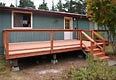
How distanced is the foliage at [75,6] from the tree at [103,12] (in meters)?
31.3

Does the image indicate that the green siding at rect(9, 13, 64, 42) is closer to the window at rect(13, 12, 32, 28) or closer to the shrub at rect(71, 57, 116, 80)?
the window at rect(13, 12, 32, 28)

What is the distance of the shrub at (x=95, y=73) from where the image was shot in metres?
5.82

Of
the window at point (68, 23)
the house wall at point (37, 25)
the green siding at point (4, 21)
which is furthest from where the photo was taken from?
the window at point (68, 23)

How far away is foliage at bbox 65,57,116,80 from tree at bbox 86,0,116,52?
4.60 meters

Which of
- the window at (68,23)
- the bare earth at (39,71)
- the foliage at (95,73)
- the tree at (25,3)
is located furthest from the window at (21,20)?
the tree at (25,3)

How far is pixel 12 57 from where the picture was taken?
7484 millimetres

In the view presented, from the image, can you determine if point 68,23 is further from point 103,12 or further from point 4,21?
point 4,21

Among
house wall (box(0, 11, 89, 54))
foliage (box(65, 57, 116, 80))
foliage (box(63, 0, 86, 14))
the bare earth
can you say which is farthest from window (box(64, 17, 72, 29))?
foliage (box(63, 0, 86, 14))

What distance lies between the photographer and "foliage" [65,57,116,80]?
229 inches

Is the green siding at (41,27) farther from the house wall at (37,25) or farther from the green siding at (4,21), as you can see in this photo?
the green siding at (4,21)

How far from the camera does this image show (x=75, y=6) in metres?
44.2

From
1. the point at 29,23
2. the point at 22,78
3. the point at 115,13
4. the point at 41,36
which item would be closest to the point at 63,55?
the point at 41,36

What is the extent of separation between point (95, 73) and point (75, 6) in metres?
39.4

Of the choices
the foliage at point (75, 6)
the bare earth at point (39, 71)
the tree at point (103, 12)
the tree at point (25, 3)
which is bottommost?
the bare earth at point (39, 71)
